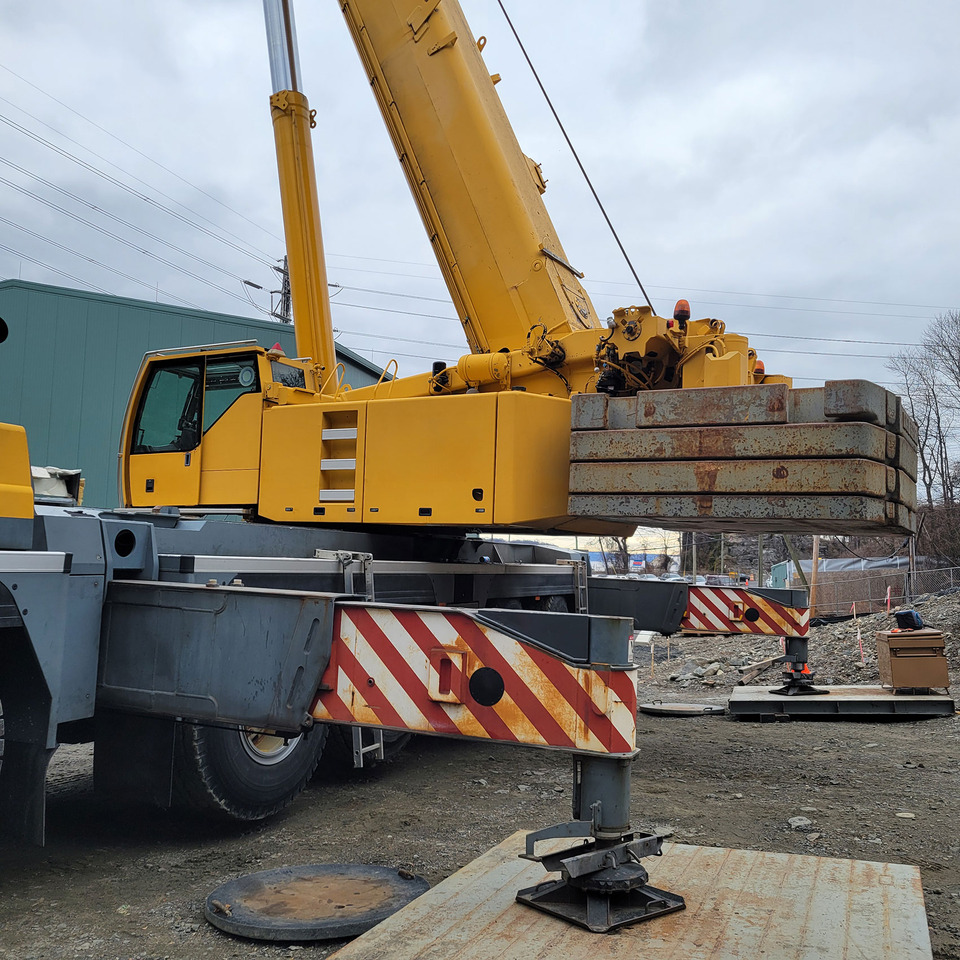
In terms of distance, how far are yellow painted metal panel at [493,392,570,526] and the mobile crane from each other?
0.01m

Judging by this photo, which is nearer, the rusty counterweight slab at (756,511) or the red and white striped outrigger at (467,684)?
the red and white striped outrigger at (467,684)

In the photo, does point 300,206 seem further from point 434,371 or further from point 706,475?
point 706,475

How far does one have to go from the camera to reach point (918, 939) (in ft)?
9.92

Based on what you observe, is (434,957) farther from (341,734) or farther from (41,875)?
(341,734)

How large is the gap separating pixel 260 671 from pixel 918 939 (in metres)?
2.46

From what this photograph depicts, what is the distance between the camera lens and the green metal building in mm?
15570

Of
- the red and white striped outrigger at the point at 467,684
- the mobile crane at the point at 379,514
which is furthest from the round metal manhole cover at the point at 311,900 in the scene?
the red and white striped outrigger at the point at 467,684

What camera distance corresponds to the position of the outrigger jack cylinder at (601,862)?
2889 millimetres

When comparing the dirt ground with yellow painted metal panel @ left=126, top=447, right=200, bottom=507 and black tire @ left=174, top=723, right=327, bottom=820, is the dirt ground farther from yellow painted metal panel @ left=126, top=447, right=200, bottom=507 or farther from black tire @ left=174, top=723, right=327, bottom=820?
yellow painted metal panel @ left=126, top=447, right=200, bottom=507

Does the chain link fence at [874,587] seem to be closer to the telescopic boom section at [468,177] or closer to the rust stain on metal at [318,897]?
the telescopic boom section at [468,177]

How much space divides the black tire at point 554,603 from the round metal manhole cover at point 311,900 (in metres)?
4.27

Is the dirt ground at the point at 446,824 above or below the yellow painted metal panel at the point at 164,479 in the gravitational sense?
below

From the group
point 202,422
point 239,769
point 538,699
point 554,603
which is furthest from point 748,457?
point 554,603

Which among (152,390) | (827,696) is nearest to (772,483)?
(152,390)
